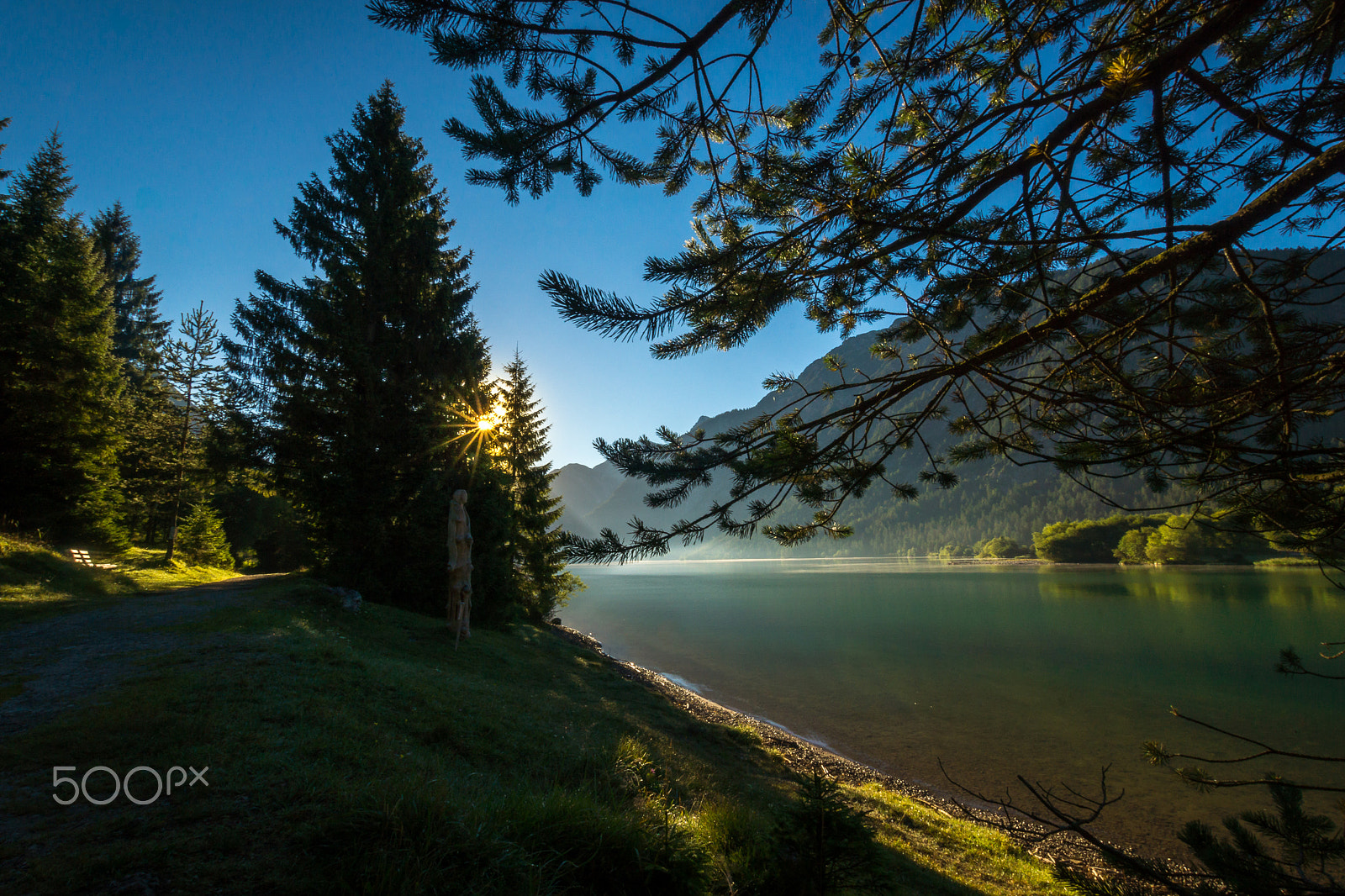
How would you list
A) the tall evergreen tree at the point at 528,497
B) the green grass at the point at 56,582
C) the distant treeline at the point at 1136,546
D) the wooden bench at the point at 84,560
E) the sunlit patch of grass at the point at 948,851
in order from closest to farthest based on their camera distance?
the sunlit patch of grass at the point at 948,851 → the green grass at the point at 56,582 → the wooden bench at the point at 84,560 → the tall evergreen tree at the point at 528,497 → the distant treeline at the point at 1136,546

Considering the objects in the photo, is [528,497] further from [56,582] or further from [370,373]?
[56,582]

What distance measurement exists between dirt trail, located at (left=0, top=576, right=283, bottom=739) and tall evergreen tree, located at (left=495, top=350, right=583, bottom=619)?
9041 mm

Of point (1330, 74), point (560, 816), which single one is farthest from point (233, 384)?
point (1330, 74)

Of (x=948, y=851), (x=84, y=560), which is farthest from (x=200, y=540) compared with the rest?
(x=948, y=851)

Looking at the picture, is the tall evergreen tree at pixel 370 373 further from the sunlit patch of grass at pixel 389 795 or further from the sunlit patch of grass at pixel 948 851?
the sunlit patch of grass at pixel 948 851

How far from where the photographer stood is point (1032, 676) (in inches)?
703

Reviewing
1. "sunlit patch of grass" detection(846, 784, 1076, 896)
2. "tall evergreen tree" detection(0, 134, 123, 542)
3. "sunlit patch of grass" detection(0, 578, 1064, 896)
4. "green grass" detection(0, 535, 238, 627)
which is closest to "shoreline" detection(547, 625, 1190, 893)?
"sunlit patch of grass" detection(846, 784, 1076, 896)

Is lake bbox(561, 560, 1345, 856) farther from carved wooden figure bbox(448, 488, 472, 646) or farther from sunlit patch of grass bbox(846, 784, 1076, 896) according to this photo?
carved wooden figure bbox(448, 488, 472, 646)

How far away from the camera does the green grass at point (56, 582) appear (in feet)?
27.6

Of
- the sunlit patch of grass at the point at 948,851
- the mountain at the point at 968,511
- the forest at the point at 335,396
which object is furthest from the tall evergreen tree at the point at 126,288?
the mountain at the point at 968,511

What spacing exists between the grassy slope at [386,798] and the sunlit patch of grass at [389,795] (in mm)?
15

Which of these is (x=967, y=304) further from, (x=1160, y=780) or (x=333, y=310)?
(x=333, y=310)
